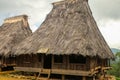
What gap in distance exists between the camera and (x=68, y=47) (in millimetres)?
17750

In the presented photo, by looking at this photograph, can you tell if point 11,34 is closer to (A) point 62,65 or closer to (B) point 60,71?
(A) point 62,65

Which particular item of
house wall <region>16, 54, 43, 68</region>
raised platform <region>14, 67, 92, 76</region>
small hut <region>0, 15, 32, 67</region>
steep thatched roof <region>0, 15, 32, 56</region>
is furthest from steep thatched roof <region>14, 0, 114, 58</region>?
steep thatched roof <region>0, 15, 32, 56</region>

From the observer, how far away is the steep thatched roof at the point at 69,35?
17453 millimetres

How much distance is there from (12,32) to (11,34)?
1.23 feet

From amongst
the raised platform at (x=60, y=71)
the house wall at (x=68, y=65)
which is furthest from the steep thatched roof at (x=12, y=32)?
the house wall at (x=68, y=65)

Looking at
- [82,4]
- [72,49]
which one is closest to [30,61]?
[72,49]

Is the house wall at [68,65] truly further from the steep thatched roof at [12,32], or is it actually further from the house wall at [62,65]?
the steep thatched roof at [12,32]

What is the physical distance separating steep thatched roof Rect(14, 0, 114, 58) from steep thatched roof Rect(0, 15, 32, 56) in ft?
7.79

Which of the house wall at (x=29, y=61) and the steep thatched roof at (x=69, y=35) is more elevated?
the steep thatched roof at (x=69, y=35)

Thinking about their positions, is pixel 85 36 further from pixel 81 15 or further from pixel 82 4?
pixel 82 4

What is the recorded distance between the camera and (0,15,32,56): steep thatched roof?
926 inches

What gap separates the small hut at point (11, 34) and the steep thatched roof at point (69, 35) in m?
2.27

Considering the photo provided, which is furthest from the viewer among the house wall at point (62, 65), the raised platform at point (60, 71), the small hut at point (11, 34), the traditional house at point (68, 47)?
the small hut at point (11, 34)

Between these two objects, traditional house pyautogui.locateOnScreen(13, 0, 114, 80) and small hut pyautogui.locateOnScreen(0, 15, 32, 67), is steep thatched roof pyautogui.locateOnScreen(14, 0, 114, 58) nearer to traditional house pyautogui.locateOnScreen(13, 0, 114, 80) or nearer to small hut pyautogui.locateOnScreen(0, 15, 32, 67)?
traditional house pyautogui.locateOnScreen(13, 0, 114, 80)
